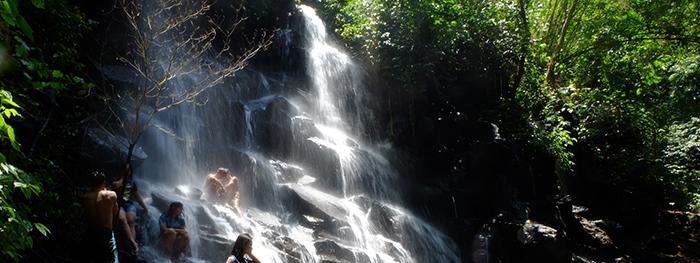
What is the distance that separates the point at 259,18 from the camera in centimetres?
1652

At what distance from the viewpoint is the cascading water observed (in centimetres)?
883

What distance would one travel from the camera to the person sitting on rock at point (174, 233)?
702 cm

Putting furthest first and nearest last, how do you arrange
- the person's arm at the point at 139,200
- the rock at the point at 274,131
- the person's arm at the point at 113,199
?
the rock at the point at 274,131
the person's arm at the point at 139,200
the person's arm at the point at 113,199

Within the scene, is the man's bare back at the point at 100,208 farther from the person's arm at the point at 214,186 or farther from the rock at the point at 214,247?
the person's arm at the point at 214,186

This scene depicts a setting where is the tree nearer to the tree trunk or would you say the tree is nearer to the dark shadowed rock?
the dark shadowed rock

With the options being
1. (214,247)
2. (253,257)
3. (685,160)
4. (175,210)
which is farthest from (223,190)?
(685,160)

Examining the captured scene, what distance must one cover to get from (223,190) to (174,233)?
2565mm

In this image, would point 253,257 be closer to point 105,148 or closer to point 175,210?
point 175,210

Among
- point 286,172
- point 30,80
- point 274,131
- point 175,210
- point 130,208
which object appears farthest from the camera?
point 274,131

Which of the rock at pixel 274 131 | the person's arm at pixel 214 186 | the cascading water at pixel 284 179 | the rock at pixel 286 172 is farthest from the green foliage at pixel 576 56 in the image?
the person's arm at pixel 214 186

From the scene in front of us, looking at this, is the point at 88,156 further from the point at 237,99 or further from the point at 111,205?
the point at 237,99

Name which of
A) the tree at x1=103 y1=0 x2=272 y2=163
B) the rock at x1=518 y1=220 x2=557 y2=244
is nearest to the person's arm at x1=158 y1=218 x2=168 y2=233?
the tree at x1=103 y1=0 x2=272 y2=163

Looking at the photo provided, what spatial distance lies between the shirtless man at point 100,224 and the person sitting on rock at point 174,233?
1.80m

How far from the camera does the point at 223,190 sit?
378 inches
